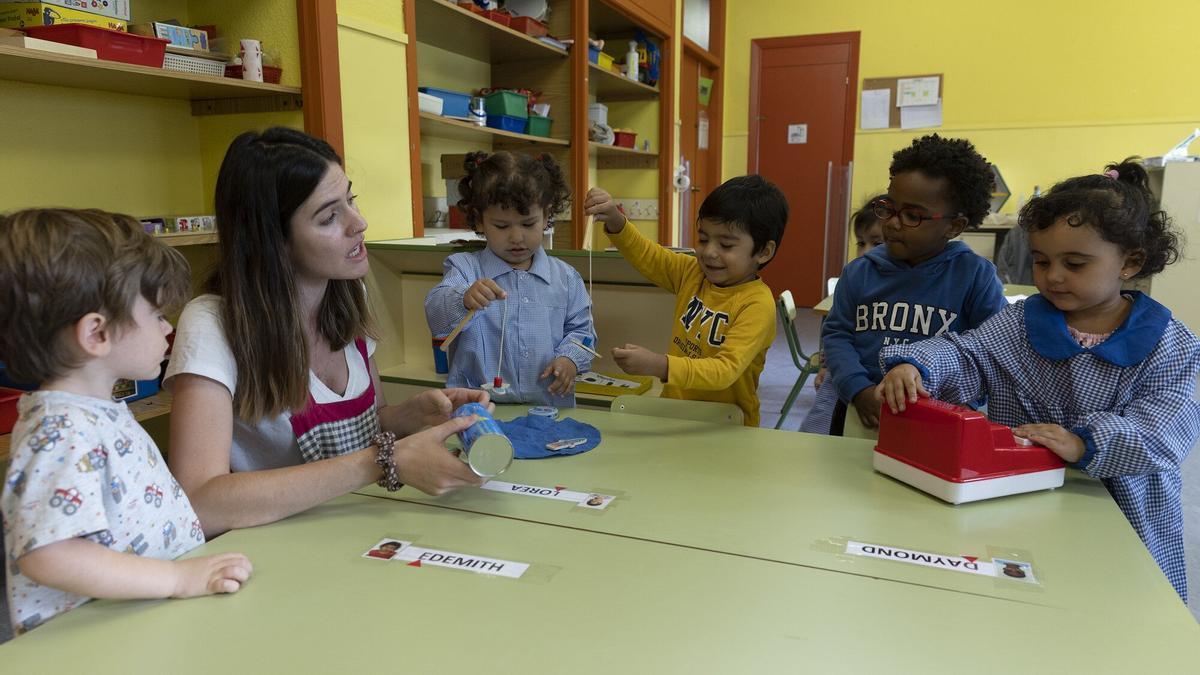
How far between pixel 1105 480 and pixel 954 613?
65 centimetres

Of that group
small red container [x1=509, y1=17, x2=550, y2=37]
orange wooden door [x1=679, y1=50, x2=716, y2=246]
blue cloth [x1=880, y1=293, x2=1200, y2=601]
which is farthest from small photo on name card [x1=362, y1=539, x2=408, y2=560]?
orange wooden door [x1=679, y1=50, x2=716, y2=246]

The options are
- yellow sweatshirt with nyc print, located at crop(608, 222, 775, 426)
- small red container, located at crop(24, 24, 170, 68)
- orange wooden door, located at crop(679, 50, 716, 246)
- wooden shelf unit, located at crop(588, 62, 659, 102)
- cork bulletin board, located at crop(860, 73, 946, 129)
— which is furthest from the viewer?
cork bulletin board, located at crop(860, 73, 946, 129)

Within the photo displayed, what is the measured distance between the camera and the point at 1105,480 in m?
1.28

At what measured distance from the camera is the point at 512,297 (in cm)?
200

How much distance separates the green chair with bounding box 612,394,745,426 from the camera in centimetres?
168

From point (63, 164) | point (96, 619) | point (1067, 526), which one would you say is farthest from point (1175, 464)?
point (63, 164)

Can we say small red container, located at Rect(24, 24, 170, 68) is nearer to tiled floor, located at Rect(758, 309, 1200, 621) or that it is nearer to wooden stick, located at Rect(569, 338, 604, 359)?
wooden stick, located at Rect(569, 338, 604, 359)

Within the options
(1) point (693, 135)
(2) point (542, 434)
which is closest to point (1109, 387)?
(2) point (542, 434)

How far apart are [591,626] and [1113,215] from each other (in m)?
1.09

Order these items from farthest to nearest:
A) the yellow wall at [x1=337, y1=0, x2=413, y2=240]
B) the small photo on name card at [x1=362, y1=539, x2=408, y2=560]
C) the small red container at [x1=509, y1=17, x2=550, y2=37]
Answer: the small red container at [x1=509, y1=17, x2=550, y2=37]
the yellow wall at [x1=337, y1=0, x2=413, y2=240]
the small photo on name card at [x1=362, y1=539, x2=408, y2=560]

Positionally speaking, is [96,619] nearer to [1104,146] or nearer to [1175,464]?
[1175,464]

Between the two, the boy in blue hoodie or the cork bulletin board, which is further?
the cork bulletin board

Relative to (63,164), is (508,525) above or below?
below

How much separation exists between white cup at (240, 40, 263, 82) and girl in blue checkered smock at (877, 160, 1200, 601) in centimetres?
222
